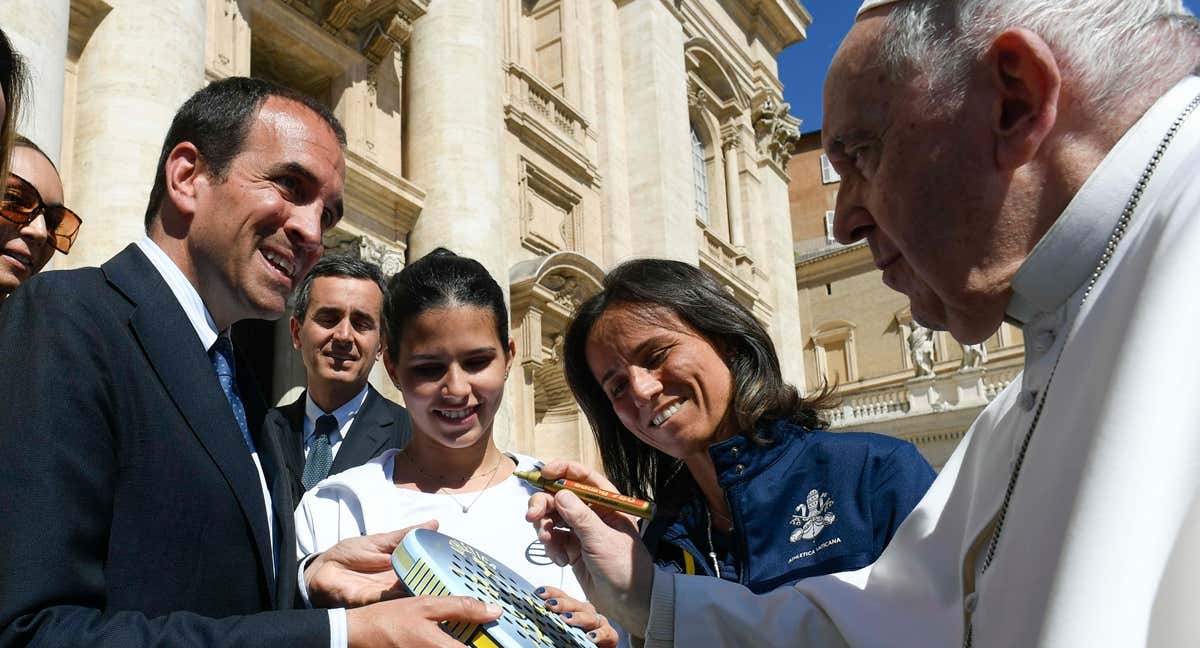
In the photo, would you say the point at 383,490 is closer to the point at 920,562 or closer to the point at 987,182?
the point at 920,562

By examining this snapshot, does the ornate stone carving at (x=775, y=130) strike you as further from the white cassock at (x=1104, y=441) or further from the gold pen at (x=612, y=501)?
the white cassock at (x=1104, y=441)

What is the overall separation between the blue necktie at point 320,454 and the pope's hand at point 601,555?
2.29 meters

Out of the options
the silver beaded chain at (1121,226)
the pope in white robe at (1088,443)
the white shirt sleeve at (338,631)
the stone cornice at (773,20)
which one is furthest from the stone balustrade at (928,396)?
the silver beaded chain at (1121,226)

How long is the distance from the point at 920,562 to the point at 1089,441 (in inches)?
33.0

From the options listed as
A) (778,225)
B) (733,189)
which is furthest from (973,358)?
(733,189)

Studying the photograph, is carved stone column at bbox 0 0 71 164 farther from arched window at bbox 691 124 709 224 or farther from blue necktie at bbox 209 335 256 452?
arched window at bbox 691 124 709 224

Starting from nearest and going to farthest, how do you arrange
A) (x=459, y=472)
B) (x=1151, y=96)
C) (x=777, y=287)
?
(x=1151, y=96) → (x=459, y=472) → (x=777, y=287)

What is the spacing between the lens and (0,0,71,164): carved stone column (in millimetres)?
5621

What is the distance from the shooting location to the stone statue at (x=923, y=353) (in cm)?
2875

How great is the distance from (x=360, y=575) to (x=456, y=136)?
909 centimetres

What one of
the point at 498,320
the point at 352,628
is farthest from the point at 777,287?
the point at 352,628

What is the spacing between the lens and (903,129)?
1.38 meters

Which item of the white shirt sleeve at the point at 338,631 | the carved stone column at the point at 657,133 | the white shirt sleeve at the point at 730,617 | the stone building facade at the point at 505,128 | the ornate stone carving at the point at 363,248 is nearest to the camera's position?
the white shirt sleeve at the point at 338,631

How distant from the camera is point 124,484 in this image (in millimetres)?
1659
